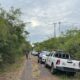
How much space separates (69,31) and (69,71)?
2474cm

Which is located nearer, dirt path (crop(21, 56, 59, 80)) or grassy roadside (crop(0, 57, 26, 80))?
grassy roadside (crop(0, 57, 26, 80))

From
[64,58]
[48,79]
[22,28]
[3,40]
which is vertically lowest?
[48,79]

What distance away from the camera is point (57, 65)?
21391 millimetres

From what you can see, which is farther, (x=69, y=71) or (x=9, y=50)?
(x=9, y=50)

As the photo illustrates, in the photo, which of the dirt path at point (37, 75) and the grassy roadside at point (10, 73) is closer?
the grassy roadside at point (10, 73)

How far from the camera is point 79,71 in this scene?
2233cm

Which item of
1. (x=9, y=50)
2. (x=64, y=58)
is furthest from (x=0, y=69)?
(x=64, y=58)

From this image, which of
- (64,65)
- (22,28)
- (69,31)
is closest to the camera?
(64,65)

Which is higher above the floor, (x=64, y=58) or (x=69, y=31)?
(x=69, y=31)

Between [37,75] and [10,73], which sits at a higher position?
[10,73]

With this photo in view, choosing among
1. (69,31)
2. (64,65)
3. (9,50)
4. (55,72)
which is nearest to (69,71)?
(64,65)

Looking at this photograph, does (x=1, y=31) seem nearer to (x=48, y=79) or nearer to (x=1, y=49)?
(x=1, y=49)

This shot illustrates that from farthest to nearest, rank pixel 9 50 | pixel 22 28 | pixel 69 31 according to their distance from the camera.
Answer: pixel 69 31 < pixel 22 28 < pixel 9 50

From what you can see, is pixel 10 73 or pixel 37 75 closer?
pixel 37 75
